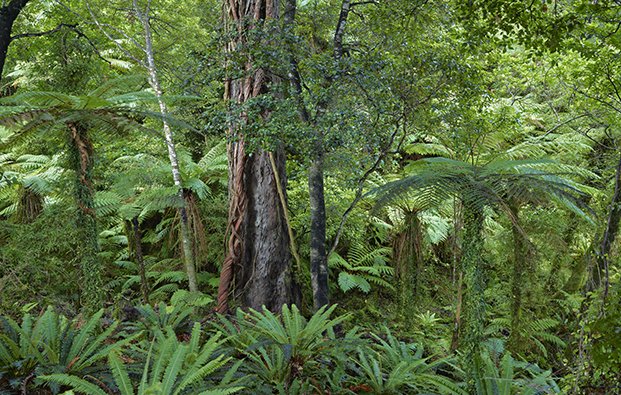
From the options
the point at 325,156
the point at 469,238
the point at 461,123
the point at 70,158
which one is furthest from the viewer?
the point at 461,123

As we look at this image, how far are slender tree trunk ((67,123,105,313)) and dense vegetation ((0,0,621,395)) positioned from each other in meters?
0.02

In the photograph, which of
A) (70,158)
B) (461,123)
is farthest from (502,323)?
(70,158)

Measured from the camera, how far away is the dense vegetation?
3.08 m

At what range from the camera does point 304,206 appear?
6789mm

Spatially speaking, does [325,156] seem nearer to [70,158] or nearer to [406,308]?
[70,158]

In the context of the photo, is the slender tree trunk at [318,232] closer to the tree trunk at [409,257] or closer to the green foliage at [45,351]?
the tree trunk at [409,257]

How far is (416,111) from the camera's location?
4.79 meters

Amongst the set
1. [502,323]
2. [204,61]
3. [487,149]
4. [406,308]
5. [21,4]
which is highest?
[21,4]

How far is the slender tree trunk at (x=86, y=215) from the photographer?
11.5 feet

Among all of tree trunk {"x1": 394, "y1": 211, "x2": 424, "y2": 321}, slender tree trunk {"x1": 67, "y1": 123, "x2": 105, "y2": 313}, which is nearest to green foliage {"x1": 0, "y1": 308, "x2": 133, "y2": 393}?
slender tree trunk {"x1": 67, "y1": 123, "x2": 105, "y2": 313}

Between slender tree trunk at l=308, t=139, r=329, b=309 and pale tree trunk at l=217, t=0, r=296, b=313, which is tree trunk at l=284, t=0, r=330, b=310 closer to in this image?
slender tree trunk at l=308, t=139, r=329, b=309

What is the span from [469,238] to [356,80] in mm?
1925

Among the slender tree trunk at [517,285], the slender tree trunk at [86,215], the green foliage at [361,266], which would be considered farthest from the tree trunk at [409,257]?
the slender tree trunk at [86,215]

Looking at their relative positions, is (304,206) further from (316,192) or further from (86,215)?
(86,215)
